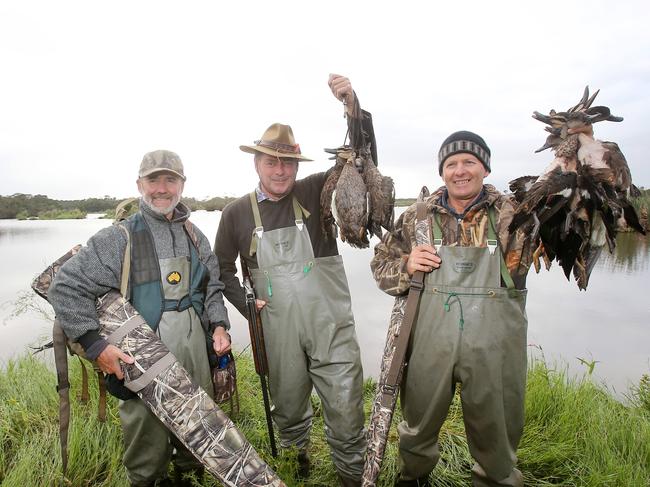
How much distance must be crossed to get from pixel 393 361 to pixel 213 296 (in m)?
1.45

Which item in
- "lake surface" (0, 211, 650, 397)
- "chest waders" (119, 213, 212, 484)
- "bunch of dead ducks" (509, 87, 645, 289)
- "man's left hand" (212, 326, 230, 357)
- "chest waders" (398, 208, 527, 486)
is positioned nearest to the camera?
"bunch of dead ducks" (509, 87, 645, 289)

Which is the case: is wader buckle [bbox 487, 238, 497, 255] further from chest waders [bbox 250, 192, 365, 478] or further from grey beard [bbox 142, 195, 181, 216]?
grey beard [bbox 142, 195, 181, 216]

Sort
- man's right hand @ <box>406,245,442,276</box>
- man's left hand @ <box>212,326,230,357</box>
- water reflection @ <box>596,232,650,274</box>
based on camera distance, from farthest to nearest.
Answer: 1. water reflection @ <box>596,232,650,274</box>
2. man's left hand @ <box>212,326,230,357</box>
3. man's right hand @ <box>406,245,442,276</box>

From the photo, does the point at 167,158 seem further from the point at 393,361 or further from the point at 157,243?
the point at 393,361

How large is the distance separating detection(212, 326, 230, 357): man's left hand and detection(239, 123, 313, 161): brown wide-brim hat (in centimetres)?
142

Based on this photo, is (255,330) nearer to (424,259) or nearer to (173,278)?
(173,278)

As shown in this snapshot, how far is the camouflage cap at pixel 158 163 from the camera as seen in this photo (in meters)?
2.70

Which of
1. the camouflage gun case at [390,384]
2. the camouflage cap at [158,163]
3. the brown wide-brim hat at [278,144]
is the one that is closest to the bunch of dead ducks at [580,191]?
the camouflage gun case at [390,384]

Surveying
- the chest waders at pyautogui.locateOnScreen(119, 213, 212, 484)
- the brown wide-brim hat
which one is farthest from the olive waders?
the brown wide-brim hat

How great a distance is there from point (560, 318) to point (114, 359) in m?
10.2

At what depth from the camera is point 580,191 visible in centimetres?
183

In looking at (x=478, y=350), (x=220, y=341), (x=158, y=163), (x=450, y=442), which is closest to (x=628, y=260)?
(x=450, y=442)

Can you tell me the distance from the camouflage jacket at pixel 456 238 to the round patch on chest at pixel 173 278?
1.44 meters

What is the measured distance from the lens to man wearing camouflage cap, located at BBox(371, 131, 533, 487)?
238 cm
